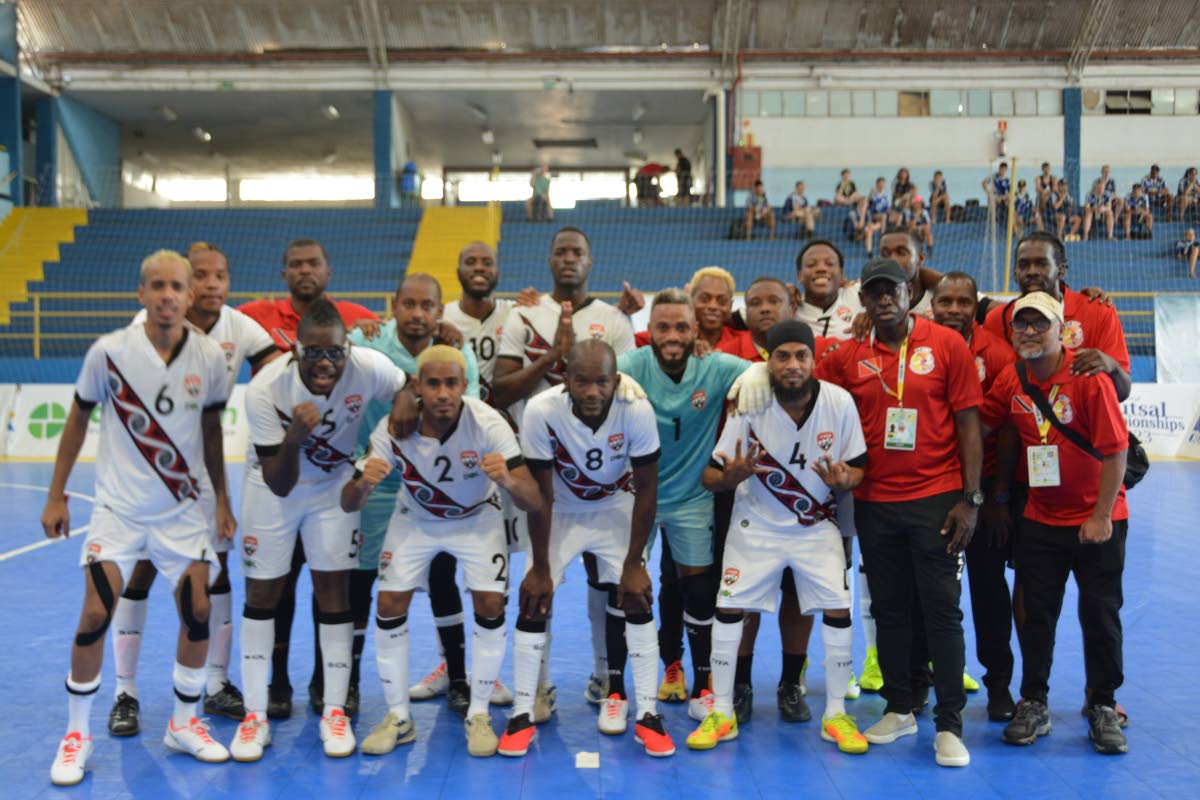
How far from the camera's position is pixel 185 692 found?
4359mm

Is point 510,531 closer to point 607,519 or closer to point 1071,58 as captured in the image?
point 607,519

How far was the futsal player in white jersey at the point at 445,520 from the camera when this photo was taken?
4.36 metres

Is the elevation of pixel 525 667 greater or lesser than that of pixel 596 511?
lesser

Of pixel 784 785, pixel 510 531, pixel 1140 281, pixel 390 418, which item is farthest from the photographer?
pixel 1140 281

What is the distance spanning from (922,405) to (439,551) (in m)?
2.27

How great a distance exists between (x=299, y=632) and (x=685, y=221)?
17955 mm

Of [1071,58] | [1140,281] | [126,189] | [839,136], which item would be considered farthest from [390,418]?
[126,189]

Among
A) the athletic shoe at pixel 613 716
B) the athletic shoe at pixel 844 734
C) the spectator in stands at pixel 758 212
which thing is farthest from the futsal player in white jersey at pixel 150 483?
the spectator in stands at pixel 758 212

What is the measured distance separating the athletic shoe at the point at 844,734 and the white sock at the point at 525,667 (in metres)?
1.35

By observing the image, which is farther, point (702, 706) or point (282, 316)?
point (282, 316)

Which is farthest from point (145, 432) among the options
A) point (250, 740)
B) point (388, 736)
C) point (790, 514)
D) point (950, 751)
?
point (950, 751)

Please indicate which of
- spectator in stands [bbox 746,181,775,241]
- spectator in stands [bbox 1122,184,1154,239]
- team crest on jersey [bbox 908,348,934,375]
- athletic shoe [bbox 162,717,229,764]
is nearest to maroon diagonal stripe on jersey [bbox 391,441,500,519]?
athletic shoe [bbox 162,717,229,764]

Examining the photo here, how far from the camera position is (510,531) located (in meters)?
5.15

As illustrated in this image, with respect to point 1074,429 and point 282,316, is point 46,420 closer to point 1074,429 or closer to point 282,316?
point 282,316
